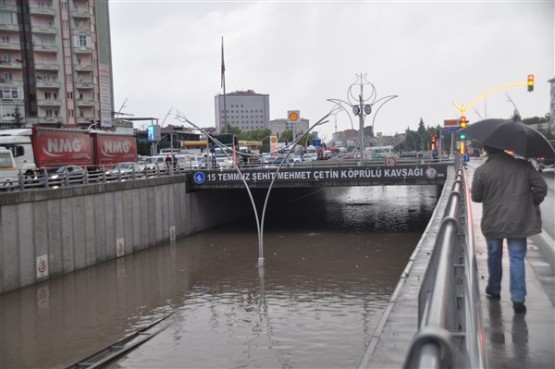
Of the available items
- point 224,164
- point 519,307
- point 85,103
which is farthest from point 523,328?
point 85,103

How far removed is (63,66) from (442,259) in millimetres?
74300

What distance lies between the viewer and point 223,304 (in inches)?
779

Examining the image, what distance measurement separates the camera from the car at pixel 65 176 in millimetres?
26595

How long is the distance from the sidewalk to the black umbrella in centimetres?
162

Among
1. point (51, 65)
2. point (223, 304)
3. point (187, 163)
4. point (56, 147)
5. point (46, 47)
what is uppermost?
point (46, 47)

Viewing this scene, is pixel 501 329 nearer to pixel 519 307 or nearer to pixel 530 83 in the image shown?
pixel 519 307

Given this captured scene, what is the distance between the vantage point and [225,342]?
15375 millimetres

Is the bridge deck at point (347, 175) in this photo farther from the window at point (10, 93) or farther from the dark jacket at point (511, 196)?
the window at point (10, 93)

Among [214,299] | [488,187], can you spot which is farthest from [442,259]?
[214,299]

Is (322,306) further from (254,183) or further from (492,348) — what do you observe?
(254,183)

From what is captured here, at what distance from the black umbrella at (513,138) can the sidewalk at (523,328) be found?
162 centimetres

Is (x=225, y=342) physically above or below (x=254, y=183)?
below

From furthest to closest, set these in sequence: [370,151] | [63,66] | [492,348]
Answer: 1. [370,151]
2. [63,66]
3. [492,348]

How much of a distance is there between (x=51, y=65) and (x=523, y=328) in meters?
71.6
